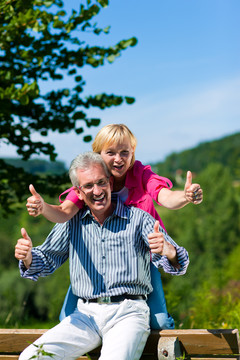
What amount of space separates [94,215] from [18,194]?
2.57m

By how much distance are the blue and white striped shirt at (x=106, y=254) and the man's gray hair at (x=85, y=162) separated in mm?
270

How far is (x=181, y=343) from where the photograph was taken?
291 cm

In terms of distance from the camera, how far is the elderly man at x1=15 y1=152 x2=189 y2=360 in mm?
2857

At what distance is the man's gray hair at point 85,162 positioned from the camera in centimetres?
313

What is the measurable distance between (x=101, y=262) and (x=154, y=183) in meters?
0.68

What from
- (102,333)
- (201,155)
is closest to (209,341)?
(102,333)

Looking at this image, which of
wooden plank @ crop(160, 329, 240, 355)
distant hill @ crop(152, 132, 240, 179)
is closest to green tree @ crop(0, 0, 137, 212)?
wooden plank @ crop(160, 329, 240, 355)

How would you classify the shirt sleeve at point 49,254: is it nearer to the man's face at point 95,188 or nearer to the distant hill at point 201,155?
the man's face at point 95,188

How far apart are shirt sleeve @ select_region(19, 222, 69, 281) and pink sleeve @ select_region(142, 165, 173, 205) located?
0.65m

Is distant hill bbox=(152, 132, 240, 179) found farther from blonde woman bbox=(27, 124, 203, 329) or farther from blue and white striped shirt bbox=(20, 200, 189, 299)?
blue and white striped shirt bbox=(20, 200, 189, 299)

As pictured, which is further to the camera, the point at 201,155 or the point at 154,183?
the point at 201,155

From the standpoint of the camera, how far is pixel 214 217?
51656 millimetres

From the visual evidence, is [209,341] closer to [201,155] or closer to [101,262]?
[101,262]

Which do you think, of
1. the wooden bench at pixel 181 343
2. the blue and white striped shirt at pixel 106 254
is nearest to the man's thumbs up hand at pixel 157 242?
the blue and white striped shirt at pixel 106 254
